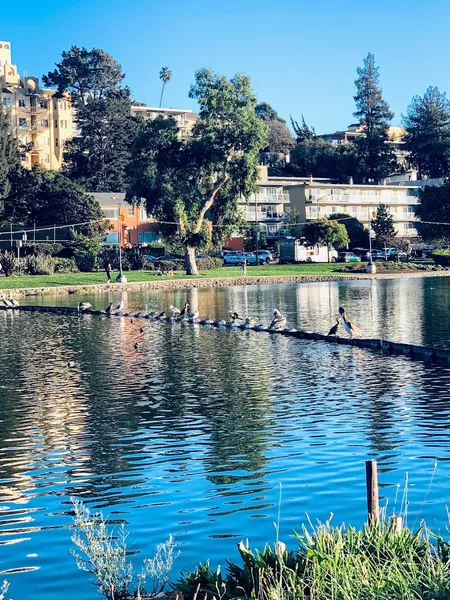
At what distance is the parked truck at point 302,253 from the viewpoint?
116062mm

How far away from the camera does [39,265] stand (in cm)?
9038

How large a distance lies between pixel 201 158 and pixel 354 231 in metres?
41.3

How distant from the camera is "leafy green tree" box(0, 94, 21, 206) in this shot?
103312mm

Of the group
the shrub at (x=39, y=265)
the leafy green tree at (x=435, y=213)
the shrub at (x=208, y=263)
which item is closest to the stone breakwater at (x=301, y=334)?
the shrub at (x=39, y=265)

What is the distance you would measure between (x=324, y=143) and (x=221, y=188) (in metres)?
71.0

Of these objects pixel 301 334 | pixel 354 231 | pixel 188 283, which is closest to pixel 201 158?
pixel 188 283

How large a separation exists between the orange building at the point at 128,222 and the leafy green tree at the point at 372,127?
4403cm

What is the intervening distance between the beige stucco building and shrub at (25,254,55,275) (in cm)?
6503

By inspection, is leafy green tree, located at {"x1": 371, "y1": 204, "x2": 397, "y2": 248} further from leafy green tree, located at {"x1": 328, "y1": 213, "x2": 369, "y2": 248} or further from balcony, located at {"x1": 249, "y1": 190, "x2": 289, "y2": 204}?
balcony, located at {"x1": 249, "y1": 190, "x2": 289, "y2": 204}

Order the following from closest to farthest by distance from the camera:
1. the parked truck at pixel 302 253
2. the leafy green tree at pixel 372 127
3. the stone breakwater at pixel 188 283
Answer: the stone breakwater at pixel 188 283 → the parked truck at pixel 302 253 → the leafy green tree at pixel 372 127

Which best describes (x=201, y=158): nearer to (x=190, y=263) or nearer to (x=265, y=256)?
(x=190, y=263)

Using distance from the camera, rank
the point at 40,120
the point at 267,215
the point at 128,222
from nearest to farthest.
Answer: the point at 128,222 → the point at 267,215 → the point at 40,120

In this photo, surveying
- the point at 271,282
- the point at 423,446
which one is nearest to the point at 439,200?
the point at 271,282

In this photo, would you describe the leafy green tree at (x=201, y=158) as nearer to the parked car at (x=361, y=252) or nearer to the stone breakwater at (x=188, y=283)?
the stone breakwater at (x=188, y=283)
